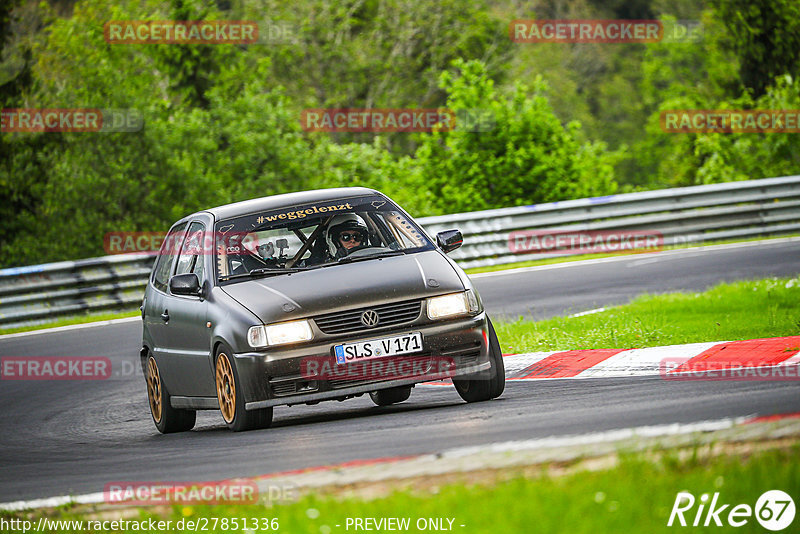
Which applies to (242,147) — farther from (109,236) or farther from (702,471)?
(702,471)

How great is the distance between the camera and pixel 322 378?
811 cm

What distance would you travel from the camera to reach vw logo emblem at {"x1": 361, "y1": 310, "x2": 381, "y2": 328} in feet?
26.8

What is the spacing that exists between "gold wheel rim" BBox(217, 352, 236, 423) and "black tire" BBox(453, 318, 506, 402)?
1.53 m

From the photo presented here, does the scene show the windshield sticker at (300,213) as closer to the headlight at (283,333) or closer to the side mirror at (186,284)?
the side mirror at (186,284)

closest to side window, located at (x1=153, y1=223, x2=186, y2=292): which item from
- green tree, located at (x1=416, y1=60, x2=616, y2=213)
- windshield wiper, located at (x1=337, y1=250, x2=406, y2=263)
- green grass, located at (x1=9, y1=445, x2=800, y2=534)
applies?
windshield wiper, located at (x1=337, y1=250, x2=406, y2=263)

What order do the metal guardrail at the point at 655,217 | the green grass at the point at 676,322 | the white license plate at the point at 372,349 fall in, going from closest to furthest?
the white license plate at the point at 372,349 < the green grass at the point at 676,322 < the metal guardrail at the point at 655,217

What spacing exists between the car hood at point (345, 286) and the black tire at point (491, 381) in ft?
1.51

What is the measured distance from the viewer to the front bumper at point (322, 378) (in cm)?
809

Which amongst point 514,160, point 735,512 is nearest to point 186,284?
point 735,512

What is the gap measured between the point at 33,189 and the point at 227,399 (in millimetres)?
22851

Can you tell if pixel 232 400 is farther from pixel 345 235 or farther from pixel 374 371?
pixel 345 235

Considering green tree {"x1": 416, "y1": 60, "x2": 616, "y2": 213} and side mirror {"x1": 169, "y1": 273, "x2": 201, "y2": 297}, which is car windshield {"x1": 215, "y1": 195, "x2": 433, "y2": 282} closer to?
side mirror {"x1": 169, "y1": 273, "x2": 201, "y2": 297}

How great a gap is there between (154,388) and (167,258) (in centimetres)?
108

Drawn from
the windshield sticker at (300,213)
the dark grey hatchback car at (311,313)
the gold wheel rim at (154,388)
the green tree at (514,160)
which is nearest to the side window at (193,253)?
the dark grey hatchback car at (311,313)
